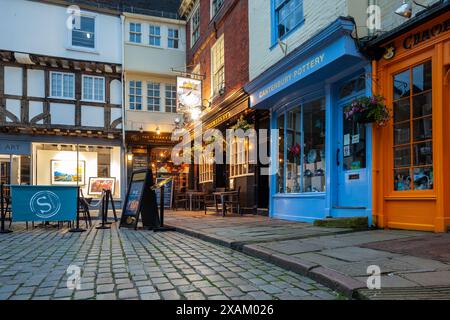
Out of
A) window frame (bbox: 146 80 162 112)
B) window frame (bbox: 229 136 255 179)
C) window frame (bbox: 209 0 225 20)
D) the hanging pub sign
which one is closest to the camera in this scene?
window frame (bbox: 229 136 255 179)

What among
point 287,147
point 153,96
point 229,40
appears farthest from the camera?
point 153,96

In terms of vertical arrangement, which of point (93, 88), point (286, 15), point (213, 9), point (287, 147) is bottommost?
point (287, 147)

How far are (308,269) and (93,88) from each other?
1714 centimetres

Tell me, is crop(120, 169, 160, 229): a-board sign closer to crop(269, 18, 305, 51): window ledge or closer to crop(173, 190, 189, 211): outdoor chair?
crop(269, 18, 305, 51): window ledge

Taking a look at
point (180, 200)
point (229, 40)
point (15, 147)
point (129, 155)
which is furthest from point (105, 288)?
point (129, 155)

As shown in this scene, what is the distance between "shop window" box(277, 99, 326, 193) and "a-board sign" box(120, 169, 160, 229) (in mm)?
3215

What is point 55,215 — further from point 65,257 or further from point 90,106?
point 90,106

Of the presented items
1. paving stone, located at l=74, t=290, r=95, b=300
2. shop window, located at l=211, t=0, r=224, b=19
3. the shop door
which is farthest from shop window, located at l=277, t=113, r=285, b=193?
paving stone, located at l=74, t=290, r=95, b=300

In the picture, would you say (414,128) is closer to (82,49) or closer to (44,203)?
(44,203)

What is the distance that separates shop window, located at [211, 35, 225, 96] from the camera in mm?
14313

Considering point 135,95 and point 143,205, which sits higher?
point 135,95

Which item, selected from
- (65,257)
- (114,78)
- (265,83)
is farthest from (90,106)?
(65,257)

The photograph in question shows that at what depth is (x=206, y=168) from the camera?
53.8 feet

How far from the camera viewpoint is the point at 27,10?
17984 millimetres
